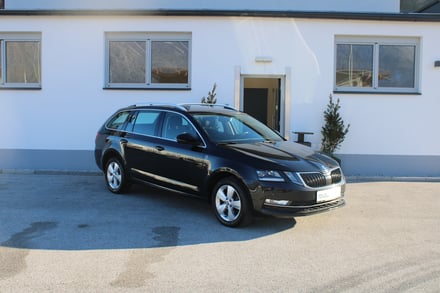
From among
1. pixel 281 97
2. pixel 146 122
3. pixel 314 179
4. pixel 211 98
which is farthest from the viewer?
pixel 281 97

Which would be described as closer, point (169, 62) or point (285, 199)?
point (285, 199)

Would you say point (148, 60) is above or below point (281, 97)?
above

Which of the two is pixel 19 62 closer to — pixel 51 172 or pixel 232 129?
pixel 51 172

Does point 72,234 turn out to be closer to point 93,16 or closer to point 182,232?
point 182,232

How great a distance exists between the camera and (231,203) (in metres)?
5.86

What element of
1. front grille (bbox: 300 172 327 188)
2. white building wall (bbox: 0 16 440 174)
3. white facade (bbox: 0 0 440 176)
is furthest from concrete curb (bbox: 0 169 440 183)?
front grille (bbox: 300 172 327 188)

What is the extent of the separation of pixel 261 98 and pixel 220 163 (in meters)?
6.55

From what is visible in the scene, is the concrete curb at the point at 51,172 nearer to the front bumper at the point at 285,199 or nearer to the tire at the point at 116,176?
the tire at the point at 116,176

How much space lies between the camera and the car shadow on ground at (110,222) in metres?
5.29

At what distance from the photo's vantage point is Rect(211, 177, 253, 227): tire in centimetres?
570

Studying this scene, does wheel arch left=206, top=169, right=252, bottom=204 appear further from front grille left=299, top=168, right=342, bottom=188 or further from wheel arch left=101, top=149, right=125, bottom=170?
wheel arch left=101, top=149, right=125, bottom=170

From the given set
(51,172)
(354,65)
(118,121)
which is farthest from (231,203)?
(354,65)

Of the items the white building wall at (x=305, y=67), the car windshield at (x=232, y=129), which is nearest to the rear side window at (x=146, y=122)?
the car windshield at (x=232, y=129)

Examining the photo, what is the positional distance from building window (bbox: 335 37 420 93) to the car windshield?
14.2ft
